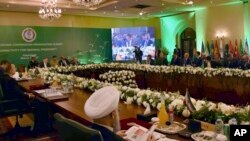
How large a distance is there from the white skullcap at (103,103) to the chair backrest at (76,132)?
28 cm

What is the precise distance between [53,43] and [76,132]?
1175 centimetres

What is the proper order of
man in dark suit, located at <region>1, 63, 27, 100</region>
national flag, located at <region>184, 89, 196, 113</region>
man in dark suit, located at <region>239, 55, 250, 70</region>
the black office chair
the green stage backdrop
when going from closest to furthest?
national flag, located at <region>184, 89, 196, 113</region> < the black office chair < man in dark suit, located at <region>1, 63, 27, 100</region> < man in dark suit, located at <region>239, 55, 250, 70</region> < the green stage backdrop

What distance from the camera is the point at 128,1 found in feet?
33.4

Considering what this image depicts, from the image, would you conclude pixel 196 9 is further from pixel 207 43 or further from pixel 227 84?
pixel 227 84

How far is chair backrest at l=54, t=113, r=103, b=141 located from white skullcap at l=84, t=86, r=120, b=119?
0.92 ft

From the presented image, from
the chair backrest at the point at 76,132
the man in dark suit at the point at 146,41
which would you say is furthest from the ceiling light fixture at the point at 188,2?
the chair backrest at the point at 76,132

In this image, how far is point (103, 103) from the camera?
1753mm

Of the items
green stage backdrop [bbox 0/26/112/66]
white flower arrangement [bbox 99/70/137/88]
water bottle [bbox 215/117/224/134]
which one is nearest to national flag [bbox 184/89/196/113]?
water bottle [bbox 215/117/224/134]

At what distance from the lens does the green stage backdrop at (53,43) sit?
11570 mm

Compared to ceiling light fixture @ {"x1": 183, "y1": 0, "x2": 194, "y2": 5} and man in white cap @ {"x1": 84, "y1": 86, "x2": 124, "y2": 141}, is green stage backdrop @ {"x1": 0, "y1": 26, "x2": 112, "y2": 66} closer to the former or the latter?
ceiling light fixture @ {"x1": 183, "y1": 0, "x2": 194, "y2": 5}

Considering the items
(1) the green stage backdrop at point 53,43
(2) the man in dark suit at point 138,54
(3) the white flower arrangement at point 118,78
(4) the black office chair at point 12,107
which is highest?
(1) the green stage backdrop at point 53,43

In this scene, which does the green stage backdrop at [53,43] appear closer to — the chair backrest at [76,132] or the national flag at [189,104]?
the national flag at [189,104]

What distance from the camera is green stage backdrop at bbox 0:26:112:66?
1157 cm

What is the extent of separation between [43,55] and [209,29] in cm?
762
